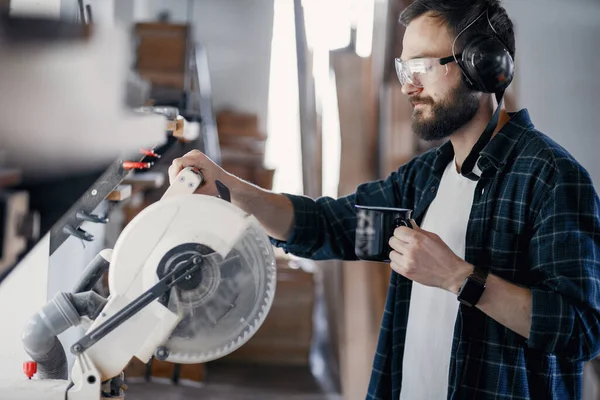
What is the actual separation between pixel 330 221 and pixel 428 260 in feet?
1.73

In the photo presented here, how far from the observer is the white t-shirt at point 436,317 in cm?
156

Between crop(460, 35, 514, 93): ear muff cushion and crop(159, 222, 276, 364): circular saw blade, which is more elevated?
crop(460, 35, 514, 93): ear muff cushion

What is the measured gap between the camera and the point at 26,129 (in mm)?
715

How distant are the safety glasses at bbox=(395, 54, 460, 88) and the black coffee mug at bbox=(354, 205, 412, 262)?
375mm

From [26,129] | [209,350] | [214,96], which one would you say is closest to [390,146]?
[209,350]

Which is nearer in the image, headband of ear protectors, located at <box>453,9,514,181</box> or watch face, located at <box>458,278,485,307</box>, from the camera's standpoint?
watch face, located at <box>458,278,485,307</box>

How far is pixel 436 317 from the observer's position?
1589mm

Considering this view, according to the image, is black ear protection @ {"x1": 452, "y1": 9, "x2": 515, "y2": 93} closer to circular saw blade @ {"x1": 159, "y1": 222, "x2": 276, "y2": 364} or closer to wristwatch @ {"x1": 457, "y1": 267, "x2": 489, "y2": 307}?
wristwatch @ {"x1": 457, "y1": 267, "x2": 489, "y2": 307}

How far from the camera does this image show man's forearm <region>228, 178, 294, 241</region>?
1.67 meters

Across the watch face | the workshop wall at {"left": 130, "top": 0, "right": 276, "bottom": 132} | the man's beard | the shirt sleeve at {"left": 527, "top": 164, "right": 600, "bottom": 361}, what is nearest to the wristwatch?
the watch face

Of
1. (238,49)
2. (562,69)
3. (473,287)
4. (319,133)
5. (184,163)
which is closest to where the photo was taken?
(473,287)

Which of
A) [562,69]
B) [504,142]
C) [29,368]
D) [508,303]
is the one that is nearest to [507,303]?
[508,303]

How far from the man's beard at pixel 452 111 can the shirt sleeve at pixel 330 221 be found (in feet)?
0.98

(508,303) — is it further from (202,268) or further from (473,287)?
(202,268)
